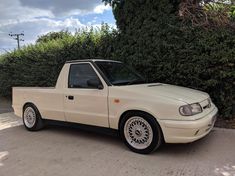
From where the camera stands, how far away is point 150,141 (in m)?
4.99

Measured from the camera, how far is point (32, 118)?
7082 millimetres

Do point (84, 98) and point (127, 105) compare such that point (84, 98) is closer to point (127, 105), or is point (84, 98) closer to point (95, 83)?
point (95, 83)

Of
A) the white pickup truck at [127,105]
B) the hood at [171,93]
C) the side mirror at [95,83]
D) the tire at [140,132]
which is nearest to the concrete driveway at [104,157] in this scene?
the tire at [140,132]

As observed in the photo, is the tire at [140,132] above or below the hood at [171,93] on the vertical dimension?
below

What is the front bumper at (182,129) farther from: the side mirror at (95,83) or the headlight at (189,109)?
the side mirror at (95,83)

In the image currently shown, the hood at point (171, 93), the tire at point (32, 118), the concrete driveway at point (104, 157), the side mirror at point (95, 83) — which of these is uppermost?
the side mirror at point (95, 83)

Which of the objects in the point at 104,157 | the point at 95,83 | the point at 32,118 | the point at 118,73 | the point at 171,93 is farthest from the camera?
the point at 32,118

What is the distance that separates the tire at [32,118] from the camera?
6961mm

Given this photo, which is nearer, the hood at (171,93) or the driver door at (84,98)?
the hood at (171,93)

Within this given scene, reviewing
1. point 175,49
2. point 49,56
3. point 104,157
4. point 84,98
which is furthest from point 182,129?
point 49,56

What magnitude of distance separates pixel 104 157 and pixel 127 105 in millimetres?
994

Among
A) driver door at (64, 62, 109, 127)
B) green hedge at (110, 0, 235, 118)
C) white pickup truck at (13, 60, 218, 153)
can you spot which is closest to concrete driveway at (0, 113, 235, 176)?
white pickup truck at (13, 60, 218, 153)

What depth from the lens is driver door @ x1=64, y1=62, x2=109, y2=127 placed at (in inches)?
218

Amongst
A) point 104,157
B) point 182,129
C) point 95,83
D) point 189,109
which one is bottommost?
point 104,157
